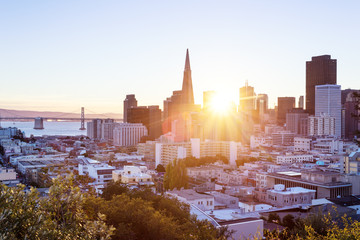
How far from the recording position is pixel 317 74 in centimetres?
6550

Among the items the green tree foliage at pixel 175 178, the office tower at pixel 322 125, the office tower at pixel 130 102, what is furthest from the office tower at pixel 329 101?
the green tree foliage at pixel 175 178

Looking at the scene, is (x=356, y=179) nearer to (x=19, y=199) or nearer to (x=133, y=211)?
(x=133, y=211)

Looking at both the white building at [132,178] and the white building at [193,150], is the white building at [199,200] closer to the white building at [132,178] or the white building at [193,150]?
the white building at [132,178]

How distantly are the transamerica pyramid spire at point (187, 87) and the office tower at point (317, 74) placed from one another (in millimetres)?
21651

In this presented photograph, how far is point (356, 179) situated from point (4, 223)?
51.8 ft

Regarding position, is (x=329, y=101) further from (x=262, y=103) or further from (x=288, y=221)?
(x=288, y=221)

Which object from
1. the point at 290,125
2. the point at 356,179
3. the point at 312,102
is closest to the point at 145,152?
the point at 356,179

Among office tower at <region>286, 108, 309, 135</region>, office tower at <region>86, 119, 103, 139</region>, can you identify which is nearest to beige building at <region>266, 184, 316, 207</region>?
office tower at <region>286, 108, 309, 135</region>

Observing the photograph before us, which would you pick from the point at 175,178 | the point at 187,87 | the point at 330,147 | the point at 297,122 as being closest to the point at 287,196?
the point at 175,178

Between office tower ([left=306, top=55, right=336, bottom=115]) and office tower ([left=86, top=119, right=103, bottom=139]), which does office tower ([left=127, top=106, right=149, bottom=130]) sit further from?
office tower ([left=306, top=55, right=336, bottom=115])

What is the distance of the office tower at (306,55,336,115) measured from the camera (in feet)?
211

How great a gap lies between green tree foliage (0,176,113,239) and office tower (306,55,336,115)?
6387cm

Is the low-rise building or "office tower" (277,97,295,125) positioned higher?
"office tower" (277,97,295,125)

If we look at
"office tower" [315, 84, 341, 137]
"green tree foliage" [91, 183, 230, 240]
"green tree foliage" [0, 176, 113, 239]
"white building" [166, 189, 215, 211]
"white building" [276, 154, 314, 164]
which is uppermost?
"office tower" [315, 84, 341, 137]
